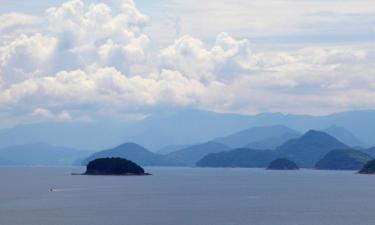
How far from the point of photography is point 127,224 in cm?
16238

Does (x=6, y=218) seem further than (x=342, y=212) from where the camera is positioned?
No

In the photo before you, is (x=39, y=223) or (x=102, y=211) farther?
(x=102, y=211)

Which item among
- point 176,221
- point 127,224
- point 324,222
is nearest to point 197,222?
point 176,221

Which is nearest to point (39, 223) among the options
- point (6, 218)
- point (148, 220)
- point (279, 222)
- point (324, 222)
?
point (6, 218)

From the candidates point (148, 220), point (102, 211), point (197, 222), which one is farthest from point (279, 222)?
point (102, 211)

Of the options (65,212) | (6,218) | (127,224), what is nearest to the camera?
(127,224)

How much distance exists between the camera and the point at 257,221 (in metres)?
170

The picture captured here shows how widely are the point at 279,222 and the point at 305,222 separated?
601cm

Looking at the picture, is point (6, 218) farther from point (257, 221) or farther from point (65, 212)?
point (257, 221)

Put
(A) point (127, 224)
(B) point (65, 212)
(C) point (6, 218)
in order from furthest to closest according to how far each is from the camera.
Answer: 1. (B) point (65, 212)
2. (C) point (6, 218)
3. (A) point (127, 224)

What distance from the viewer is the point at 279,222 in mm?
168375

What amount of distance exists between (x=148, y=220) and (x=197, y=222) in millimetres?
12764

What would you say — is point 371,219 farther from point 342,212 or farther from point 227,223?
point 227,223

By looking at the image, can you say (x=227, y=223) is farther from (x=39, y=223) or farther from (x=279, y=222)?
(x=39, y=223)
